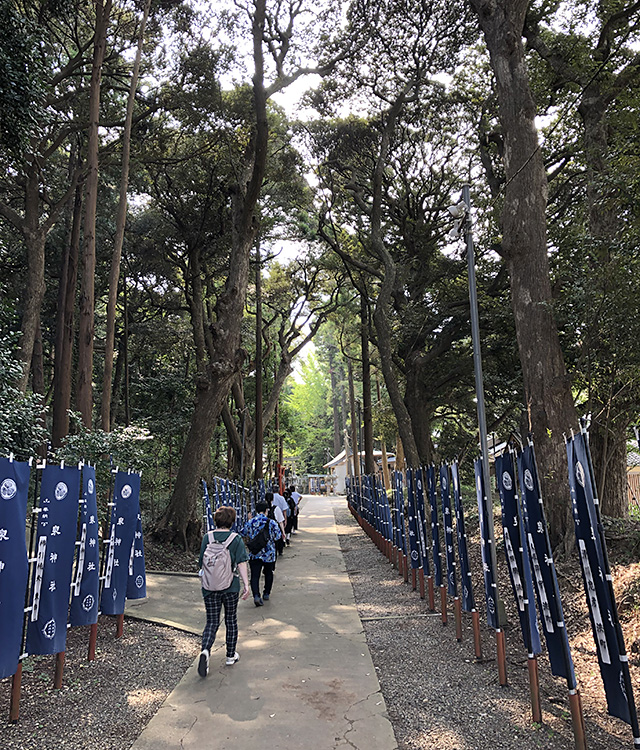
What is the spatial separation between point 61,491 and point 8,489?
0.98 m

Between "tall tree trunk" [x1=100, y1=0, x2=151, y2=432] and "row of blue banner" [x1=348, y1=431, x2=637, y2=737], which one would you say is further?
"tall tree trunk" [x1=100, y1=0, x2=151, y2=432]

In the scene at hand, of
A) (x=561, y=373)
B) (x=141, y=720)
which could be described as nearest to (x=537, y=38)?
(x=561, y=373)

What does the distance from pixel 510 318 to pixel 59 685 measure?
40.8 feet

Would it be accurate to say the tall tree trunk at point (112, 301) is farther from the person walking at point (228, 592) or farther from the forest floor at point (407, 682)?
the person walking at point (228, 592)

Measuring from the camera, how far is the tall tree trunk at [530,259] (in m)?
8.02

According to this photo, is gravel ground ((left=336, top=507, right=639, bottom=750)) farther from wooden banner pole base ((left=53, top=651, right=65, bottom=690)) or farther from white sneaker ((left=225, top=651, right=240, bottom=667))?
wooden banner pole base ((left=53, top=651, right=65, bottom=690))

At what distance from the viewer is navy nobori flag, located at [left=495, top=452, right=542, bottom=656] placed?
14.1ft

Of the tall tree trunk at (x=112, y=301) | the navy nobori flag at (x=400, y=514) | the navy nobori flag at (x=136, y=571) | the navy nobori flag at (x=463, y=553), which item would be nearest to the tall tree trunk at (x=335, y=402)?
the navy nobori flag at (x=400, y=514)

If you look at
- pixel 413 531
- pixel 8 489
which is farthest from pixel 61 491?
pixel 413 531

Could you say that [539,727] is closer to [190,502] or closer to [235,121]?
[190,502]

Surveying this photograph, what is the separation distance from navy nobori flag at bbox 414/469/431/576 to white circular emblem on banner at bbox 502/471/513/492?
3.13 m

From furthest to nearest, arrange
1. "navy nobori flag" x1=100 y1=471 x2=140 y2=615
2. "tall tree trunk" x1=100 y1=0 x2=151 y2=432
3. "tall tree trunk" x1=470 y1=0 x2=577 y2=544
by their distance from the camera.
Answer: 1. "tall tree trunk" x1=100 y1=0 x2=151 y2=432
2. "tall tree trunk" x1=470 y1=0 x2=577 y2=544
3. "navy nobori flag" x1=100 y1=471 x2=140 y2=615

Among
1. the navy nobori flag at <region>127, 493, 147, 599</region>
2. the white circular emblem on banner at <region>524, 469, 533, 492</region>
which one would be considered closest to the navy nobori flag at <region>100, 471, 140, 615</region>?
the navy nobori flag at <region>127, 493, 147, 599</region>

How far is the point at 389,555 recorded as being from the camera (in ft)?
38.8
